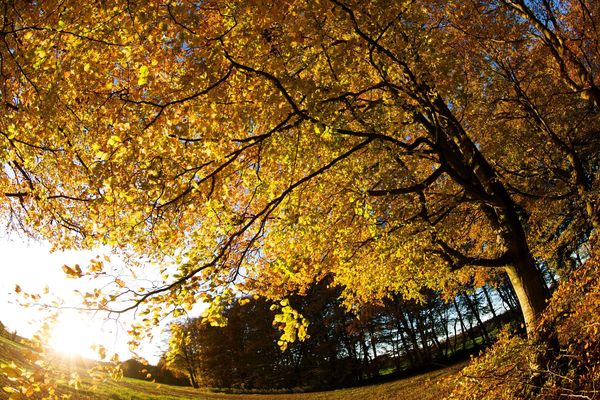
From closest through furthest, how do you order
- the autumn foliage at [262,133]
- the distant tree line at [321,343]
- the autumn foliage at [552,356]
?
the autumn foliage at [262,133], the autumn foliage at [552,356], the distant tree line at [321,343]

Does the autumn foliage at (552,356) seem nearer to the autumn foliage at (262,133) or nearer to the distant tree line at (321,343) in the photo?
the autumn foliage at (262,133)

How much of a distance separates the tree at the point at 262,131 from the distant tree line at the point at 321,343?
28.1 m

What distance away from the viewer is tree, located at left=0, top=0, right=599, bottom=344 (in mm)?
4902

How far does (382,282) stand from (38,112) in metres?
9.26

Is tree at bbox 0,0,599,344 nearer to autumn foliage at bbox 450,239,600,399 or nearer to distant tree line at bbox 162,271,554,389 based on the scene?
autumn foliage at bbox 450,239,600,399

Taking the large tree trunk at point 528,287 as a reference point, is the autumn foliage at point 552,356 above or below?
below

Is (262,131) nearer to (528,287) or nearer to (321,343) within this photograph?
(528,287)

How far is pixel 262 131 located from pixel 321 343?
35.6m

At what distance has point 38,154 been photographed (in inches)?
316

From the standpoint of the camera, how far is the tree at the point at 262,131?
490cm

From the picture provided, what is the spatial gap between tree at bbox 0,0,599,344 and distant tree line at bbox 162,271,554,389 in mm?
28106

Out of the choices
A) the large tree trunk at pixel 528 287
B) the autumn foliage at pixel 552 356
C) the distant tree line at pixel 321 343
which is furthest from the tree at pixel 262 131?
the distant tree line at pixel 321 343

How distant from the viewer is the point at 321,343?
38.6m

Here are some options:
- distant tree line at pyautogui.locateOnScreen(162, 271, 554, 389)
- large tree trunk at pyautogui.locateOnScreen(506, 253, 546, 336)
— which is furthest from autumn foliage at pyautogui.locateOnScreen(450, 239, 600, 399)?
distant tree line at pyautogui.locateOnScreen(162, 271, 554, 389)
